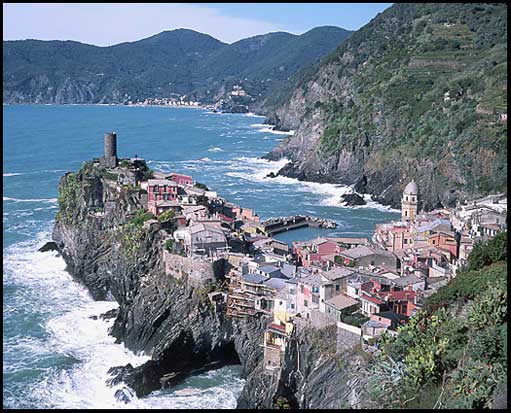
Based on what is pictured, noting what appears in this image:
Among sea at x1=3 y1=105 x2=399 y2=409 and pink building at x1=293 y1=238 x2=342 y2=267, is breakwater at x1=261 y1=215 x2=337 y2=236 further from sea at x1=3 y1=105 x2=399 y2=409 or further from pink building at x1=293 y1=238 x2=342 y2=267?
pink building at x1=293 y1=238 x2=342 y2=267


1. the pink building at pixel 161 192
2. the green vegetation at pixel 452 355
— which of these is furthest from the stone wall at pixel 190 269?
the green vegetation at pixel 452 355

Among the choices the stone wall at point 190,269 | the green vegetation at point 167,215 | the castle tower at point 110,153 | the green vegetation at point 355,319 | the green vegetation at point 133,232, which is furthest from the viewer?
the castle tower at point 110,153

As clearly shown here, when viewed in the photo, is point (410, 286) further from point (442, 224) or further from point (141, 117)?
point (141, 117)

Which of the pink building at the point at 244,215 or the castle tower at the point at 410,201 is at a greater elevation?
the castle tower at the point at 410,201

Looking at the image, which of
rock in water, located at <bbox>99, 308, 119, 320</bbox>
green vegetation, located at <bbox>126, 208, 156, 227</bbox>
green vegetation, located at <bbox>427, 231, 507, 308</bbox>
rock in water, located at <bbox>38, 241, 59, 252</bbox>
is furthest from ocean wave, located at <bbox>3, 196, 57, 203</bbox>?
green vegetation, located at <bbox>427, 231, 507, 308</bbox>

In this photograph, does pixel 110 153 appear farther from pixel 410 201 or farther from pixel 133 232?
pixel 410 201

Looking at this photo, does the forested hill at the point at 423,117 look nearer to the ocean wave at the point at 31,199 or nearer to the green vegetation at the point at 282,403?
the ocean wave at the point at 31,199

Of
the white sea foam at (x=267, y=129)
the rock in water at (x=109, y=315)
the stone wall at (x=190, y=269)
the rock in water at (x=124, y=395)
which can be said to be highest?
the white sea foam at (x=267, y=129)
